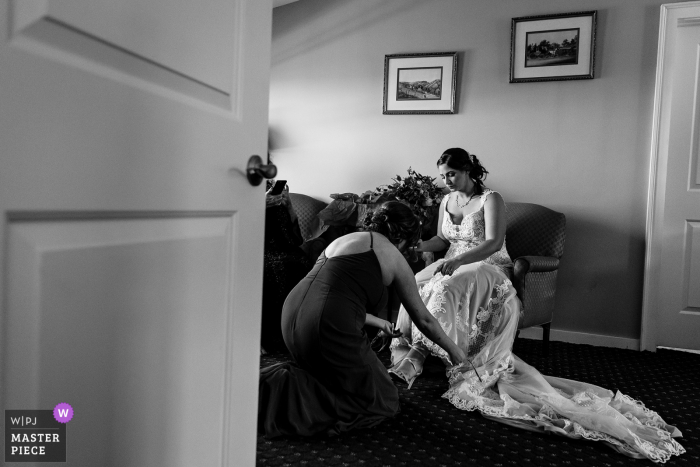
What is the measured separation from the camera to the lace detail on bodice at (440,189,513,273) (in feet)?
11.0

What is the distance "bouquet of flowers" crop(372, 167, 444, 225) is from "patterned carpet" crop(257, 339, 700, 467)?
1366 mm

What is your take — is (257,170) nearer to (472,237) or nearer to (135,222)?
(135,222)

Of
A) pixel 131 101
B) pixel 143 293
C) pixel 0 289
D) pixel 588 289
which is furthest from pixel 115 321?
pixel 588 289

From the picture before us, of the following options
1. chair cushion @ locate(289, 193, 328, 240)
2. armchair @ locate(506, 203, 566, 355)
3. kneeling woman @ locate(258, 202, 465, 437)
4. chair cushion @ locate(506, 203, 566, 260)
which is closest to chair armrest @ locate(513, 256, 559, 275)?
armchair @ locate(506, 203, 566, 355)

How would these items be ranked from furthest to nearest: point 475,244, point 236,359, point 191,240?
point 475,244 → point 236,359 → point 191,240

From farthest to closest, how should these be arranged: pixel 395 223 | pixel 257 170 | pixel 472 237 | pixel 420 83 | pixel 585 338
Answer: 1. pixel 420 83
2. pixel 585 338
3. pixel 472 237
4. pixel 395 223
5. pixel 257 170

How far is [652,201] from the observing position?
12.1 ft

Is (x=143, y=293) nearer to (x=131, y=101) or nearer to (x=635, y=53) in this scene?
(x=131, y=101)

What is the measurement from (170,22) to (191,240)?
336mm

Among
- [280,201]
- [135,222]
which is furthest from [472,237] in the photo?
[135,222]

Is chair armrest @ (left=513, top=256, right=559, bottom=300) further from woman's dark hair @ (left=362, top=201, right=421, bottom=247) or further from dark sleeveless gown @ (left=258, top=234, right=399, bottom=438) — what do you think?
dark sleeveless gown @ (left=258, top=234, right=399, bottom=438)

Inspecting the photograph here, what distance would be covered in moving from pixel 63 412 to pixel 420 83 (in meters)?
3.95

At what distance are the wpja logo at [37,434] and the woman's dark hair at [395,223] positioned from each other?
1778mm

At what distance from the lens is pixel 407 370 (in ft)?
9.27
